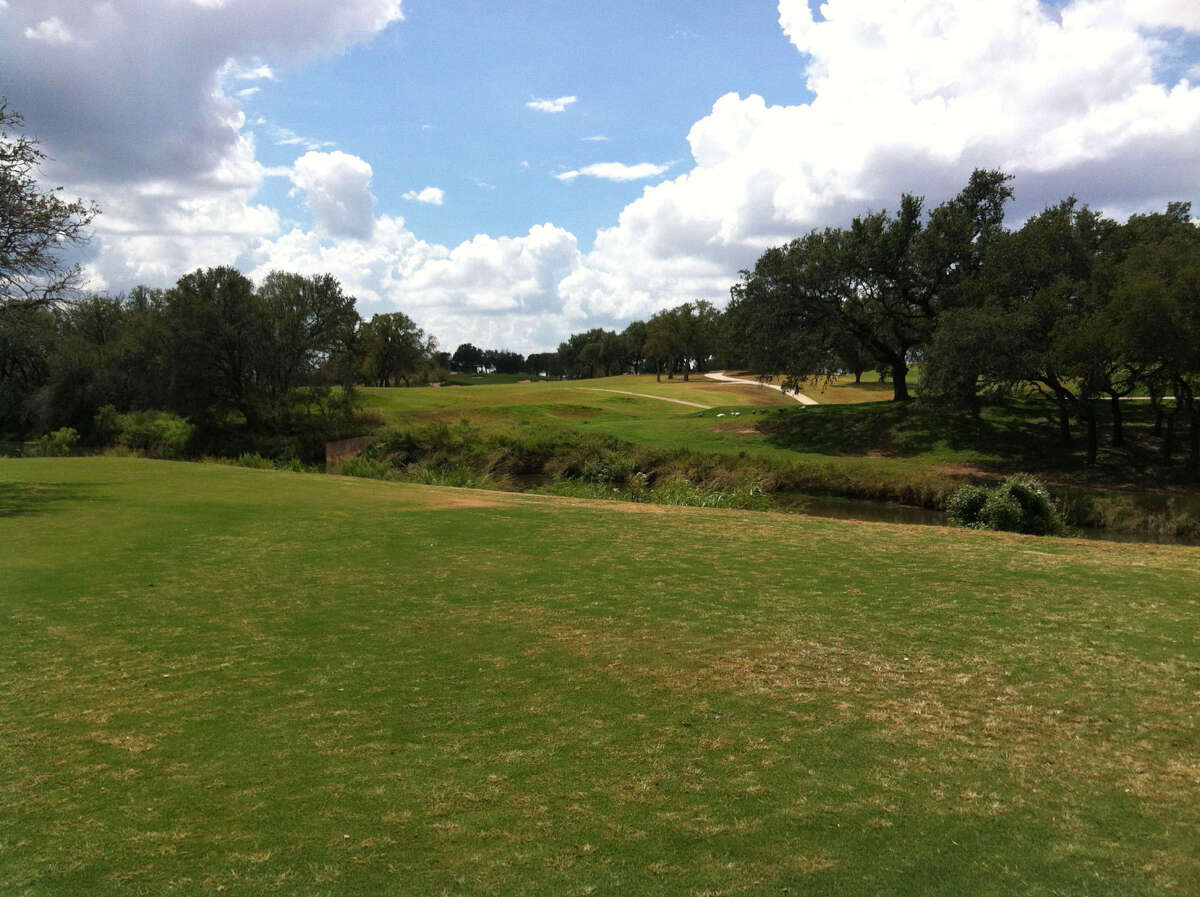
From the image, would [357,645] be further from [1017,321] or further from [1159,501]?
[1017,321]

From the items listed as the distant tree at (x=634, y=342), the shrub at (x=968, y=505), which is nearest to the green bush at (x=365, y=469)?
the shrub at (x=968, y=505)

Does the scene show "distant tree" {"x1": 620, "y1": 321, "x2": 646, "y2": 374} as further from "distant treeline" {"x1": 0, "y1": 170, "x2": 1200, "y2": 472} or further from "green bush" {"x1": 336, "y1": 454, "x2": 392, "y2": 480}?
"green bush" {"x1": 336, "y1": 454, "x2": 392, "y2": 480}

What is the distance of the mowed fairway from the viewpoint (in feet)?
15.8

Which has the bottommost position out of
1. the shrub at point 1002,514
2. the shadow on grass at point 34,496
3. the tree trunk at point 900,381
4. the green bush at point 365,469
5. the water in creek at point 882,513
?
the water in creek at point 882,513

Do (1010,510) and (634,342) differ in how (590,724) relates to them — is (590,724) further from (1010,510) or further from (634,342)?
(634,342)

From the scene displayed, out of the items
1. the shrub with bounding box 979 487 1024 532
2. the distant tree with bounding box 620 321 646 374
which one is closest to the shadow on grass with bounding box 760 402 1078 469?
the shrub with bounding box 979 487 1024 532

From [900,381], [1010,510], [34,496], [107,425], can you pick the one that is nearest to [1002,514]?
[1010,510]

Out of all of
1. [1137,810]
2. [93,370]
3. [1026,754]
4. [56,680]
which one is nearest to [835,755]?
[1026,754]

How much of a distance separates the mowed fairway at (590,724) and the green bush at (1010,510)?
1006 centimetres

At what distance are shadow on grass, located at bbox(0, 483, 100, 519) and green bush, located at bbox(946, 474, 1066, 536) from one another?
79.1 feet

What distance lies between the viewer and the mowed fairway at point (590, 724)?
4828mm

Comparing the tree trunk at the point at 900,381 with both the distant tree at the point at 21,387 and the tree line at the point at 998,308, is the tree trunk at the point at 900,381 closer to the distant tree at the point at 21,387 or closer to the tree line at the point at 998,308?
Result: the tree line at the point at 998,308

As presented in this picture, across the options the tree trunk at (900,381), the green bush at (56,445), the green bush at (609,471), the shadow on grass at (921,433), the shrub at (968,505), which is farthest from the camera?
the tree trunk at (900,381)

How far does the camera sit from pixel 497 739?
6453 millimetres
